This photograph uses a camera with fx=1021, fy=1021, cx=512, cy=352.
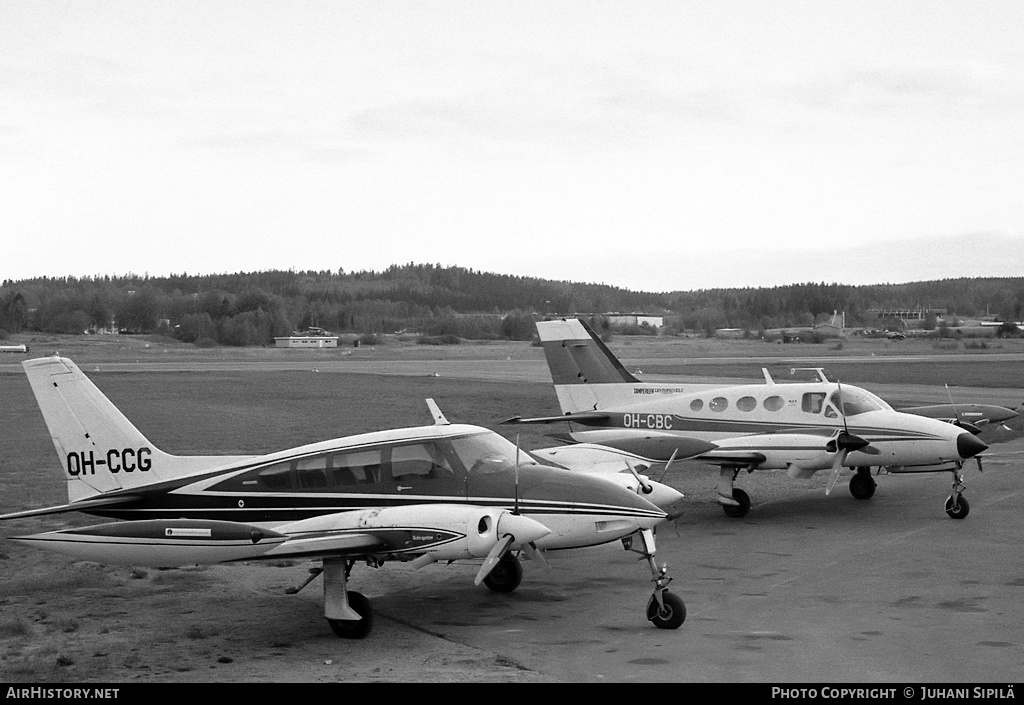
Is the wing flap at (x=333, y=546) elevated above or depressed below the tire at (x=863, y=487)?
above

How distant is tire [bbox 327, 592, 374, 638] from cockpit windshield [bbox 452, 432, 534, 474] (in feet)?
6.26

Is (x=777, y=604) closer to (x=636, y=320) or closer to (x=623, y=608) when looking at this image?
(x=623, y=608)

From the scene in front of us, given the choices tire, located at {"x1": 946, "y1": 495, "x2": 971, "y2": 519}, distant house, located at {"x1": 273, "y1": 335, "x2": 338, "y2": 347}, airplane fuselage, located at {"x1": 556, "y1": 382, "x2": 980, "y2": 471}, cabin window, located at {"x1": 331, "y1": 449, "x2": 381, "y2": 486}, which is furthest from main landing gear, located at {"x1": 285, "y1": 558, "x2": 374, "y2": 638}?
distant house, located at {"x1": 273, "y1": 335, "x2": 338, "y2": 347}

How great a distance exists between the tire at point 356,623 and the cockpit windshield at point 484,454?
191 cm

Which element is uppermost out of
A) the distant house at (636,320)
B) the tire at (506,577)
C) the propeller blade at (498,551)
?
the distant house at (636,320)

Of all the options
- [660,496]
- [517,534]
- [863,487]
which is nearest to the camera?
[517,534]

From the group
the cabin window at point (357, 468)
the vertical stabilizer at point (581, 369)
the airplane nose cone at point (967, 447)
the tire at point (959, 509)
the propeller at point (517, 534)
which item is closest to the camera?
the propeller at point (517, 534)

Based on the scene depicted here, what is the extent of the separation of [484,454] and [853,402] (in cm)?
966

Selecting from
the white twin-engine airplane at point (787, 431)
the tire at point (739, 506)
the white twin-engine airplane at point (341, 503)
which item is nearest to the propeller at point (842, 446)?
the white twin-engine airplane at point (787, 431)

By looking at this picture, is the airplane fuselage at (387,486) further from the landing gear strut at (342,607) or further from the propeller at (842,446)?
the propeller at (842,446)

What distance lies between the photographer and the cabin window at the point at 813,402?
742 inches

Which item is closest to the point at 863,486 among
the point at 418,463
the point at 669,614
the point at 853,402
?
the point at 853,402

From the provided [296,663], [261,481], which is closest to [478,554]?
[296,663]

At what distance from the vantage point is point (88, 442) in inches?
474
